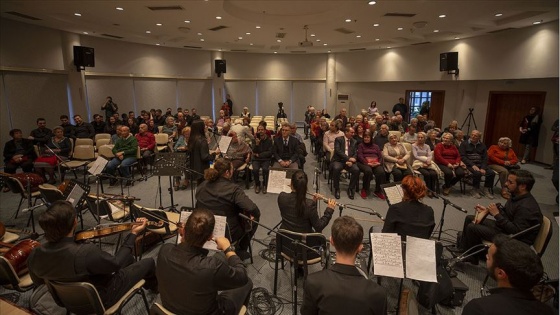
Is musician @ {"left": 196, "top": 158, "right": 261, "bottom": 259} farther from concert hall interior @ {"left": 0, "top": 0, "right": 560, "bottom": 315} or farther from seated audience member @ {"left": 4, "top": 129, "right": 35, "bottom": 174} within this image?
seated audience member @ {"left": 4, "top": 129, "right": 35, "bottom": 174}

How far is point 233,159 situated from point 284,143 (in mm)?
1070

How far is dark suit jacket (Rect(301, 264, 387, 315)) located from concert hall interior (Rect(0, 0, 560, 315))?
90 centimetres

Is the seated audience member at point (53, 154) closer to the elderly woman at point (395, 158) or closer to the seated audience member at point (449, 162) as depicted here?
the elderly woman at point (395, 158)

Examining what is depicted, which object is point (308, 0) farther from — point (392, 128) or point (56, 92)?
point (56, 92)

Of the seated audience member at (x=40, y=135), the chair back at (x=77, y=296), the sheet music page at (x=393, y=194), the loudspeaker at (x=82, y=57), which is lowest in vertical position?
the chair back at (x=77, y=296)

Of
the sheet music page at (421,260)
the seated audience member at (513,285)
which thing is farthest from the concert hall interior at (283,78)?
the seated audience member at (513,285)

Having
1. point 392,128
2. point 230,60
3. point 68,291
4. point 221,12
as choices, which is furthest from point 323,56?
point 68,291

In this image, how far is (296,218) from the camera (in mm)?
2975

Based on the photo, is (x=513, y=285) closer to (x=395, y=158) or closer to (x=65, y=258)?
(x=65, y=258)

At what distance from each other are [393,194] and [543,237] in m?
1.38

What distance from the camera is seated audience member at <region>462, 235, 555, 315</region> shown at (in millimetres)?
1556

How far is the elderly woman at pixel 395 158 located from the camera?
6.01 meters

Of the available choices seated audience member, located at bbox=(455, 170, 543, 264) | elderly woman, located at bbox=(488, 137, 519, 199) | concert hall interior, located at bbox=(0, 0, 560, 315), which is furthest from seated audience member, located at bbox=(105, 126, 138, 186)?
elderly woman, located at bbox=(488, 137, 519, 199)

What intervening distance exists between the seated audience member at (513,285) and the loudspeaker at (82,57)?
35.1 feet
